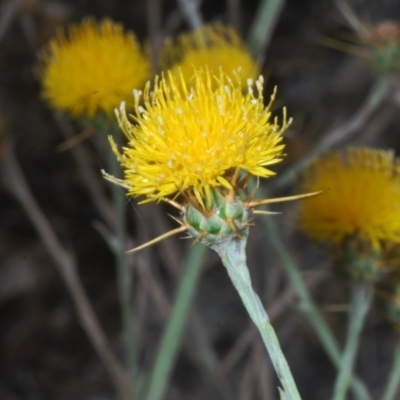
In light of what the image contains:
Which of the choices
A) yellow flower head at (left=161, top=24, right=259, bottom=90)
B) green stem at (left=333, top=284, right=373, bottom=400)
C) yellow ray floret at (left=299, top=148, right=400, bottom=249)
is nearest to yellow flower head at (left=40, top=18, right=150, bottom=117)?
yellow flower head at (left=161, top=24, right=259, bottom=90)

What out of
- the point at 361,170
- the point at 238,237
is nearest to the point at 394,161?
the point at 361,170

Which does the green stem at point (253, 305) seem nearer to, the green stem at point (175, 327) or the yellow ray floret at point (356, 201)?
the yellow ray floret at point (356, 201)

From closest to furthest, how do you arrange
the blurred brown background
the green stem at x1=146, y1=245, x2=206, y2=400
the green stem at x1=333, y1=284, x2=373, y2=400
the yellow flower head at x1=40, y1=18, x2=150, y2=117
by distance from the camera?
the green stem at x1=333, y1=284, x2=373, y2=400 → the yellow flower head at x1=40, y1=18, x2=150, y2=117 → the green stem at x1=146, y1=245, x2=206, y2=400 → the blurred brown background

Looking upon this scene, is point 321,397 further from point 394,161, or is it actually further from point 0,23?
point 0,23

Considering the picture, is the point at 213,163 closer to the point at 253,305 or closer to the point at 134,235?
the point at 253,305

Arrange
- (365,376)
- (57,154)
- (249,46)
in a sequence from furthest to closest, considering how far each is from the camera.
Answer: (57,154) < (365,376) < (249,46)

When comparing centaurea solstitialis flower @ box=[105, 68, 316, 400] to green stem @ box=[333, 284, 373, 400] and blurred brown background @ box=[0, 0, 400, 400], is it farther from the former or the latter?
blurred brown background @ box=[0, 0, 400, 400]

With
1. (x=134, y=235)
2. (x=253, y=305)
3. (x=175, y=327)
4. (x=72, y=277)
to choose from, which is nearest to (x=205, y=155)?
(x=253, y=305)
